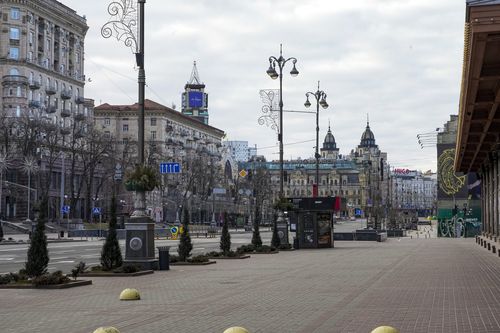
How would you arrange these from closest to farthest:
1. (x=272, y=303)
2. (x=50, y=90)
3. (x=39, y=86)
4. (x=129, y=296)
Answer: (x=272, y=303) < (x=129, y=296) < (x=39, y=86) < (x=50, y=90)

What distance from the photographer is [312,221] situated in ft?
145

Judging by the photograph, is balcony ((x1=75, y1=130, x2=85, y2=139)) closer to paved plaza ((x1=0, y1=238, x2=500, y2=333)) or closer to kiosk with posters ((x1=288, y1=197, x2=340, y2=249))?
kiosk with posters ((x1=288, y1=197, x2=340, y2=249))

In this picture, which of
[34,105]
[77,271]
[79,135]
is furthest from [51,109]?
[77,271]

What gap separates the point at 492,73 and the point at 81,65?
11257 centimetres

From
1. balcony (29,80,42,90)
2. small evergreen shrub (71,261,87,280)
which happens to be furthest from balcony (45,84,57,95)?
small evergreen shrub (71,261,87,280)

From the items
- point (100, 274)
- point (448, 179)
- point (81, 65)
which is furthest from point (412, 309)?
point (81, 65)

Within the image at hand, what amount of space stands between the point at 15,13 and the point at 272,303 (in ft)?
321

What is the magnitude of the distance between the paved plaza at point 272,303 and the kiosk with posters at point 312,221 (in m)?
18.8

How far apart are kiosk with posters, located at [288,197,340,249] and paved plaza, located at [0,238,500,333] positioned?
18762mm

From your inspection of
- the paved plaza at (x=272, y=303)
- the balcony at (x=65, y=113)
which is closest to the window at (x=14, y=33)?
the balcony at (x=65, y=113)

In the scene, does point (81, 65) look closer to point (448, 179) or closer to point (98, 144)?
point (98, 144)

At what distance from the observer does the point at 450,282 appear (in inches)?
761

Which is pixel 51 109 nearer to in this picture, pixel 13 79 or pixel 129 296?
pixel 13 79

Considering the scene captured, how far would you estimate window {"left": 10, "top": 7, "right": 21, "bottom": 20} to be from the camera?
103500mm
